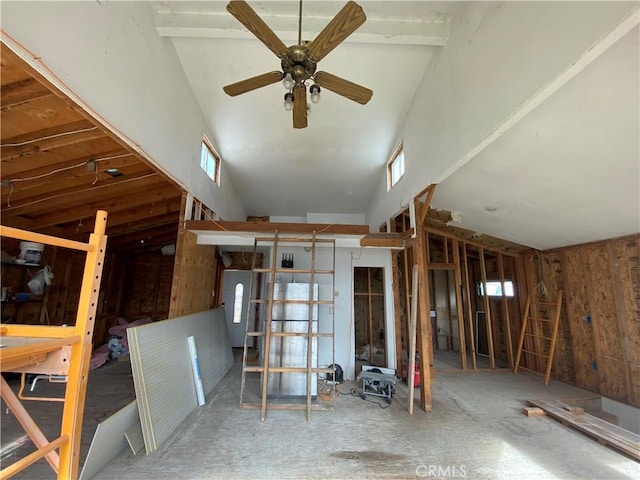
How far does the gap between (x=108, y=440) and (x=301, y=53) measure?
3685mm

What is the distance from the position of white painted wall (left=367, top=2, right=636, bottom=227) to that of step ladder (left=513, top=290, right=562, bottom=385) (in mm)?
3741

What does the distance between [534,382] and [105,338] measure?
9.24 metres

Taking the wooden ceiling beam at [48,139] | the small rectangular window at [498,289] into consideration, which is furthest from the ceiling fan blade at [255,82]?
the small rectangular window at [498,289]

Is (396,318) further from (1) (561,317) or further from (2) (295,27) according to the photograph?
(2) (295,27)

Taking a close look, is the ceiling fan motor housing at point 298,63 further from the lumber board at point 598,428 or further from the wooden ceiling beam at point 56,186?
the lumber board at point 598,428

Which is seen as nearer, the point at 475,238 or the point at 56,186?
the point at 56,186

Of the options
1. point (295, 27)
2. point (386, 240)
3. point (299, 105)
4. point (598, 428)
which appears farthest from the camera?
point (386, 240)

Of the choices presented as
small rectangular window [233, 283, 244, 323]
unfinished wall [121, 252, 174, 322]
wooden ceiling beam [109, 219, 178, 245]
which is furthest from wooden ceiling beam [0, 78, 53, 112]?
small rectangular window [233, 283, 244, 323]

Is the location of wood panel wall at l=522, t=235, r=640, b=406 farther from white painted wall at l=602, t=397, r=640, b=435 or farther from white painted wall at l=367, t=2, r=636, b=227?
white painted wall at l=367, t=2, r=636, b=227

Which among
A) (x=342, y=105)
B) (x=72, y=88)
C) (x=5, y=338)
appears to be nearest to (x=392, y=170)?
(x=342, y=105)

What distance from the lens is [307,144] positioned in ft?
18.1

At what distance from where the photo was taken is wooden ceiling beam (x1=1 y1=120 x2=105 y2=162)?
2.68 metres

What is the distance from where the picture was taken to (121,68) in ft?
8.87

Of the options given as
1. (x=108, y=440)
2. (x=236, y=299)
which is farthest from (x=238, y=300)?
(x=108, y=440)
